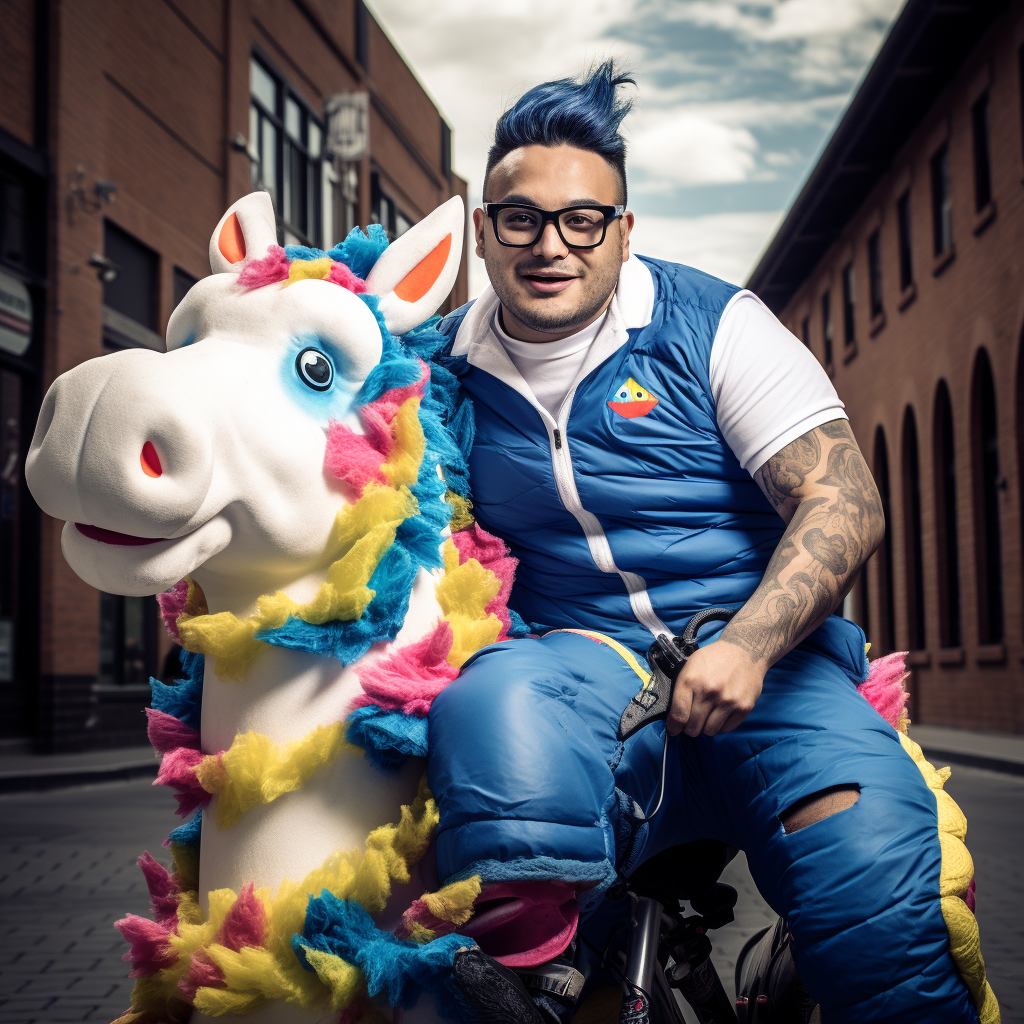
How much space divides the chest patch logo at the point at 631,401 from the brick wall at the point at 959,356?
14546mm

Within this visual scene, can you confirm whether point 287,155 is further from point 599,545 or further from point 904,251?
point 599,545

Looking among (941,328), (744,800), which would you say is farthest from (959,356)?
(744,800)

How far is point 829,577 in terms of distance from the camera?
2.14m

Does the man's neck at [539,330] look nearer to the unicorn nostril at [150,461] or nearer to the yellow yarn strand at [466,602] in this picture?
the yellow yarn strand at [466,602]

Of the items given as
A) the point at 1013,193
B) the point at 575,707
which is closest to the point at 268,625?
the point at 575,707

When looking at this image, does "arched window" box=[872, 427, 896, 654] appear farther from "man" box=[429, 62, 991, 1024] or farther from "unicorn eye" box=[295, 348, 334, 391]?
"unicorn eye" box=[295, 348, 334, 391]

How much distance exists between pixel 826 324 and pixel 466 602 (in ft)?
89.0

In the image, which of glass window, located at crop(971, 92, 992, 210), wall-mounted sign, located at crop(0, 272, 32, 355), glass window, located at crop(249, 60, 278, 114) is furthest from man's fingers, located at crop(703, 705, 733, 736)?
glass window, located at crop(249, 60, 278, 114)

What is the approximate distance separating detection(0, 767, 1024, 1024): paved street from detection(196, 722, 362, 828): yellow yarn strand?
2.46 meters

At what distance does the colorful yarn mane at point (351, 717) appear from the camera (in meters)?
1.83

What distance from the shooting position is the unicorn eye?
2055 mm

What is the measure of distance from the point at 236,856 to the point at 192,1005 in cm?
26

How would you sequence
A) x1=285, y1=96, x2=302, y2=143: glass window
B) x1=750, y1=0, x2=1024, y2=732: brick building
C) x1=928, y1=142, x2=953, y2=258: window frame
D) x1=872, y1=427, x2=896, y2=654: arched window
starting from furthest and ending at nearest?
x1=872, y1=427, x2=896, y2=654: arched window
x1=285, y1=96, x2=302, y2=143: glass window
x1=928, y1=142, x2=953, y2=258: window frame
x1=750, y1=0, x2=1024, y2=732: brick building

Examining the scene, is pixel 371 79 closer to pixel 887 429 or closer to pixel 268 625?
pixel 887 429
